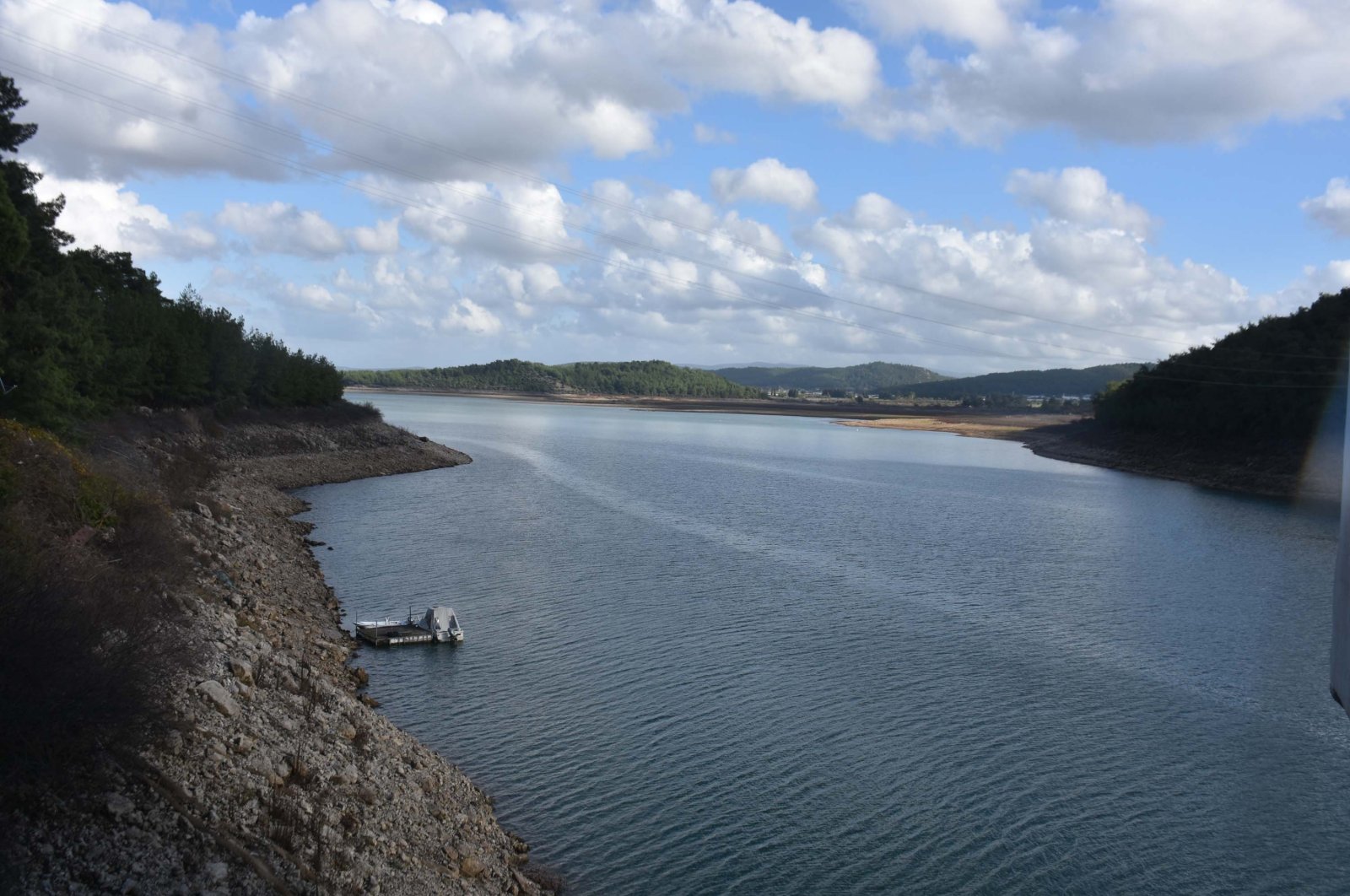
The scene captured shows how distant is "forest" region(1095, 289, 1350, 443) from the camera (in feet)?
189

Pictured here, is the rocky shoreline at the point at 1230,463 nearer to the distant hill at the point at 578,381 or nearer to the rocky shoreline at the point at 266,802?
the rocky shoreline at the point at 266,802

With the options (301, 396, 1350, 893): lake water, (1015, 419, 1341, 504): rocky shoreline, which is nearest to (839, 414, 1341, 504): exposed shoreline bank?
(1015, 419, 1341, 504): rocky shoreline

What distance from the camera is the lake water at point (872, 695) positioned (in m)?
11.1

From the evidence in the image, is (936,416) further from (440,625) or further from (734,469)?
(440,625)

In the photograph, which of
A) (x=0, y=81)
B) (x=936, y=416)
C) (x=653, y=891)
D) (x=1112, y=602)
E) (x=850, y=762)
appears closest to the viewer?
(x=653, y=891)

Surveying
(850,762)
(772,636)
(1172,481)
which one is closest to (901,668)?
(772,636)

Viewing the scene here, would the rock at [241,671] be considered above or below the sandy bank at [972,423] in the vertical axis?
below

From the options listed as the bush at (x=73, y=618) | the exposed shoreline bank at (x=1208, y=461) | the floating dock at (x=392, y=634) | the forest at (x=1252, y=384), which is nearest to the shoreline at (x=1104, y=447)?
the exposed shoreline bank at (x=1208, y=461)

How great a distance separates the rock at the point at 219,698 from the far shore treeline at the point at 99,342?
540 inches

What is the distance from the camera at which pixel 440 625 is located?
59.7 ft

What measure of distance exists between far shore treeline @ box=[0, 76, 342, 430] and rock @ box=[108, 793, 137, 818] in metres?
16.3

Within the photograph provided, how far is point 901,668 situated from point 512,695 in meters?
6.89

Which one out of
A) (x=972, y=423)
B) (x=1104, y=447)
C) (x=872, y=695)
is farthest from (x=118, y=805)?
(x=972, y=423)

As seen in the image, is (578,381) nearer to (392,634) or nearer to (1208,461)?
(1208,461)
